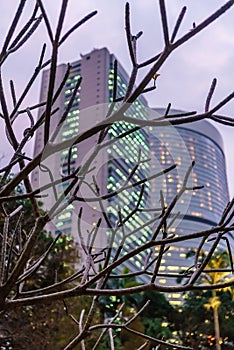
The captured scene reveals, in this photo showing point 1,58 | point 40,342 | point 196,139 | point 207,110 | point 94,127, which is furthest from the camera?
point 196,139

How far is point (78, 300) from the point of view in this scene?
878 cm

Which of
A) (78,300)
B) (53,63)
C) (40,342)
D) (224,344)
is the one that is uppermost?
(53,63)

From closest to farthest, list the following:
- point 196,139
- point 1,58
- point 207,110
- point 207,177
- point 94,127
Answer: point 94,127, point 207,110, point 1,58, point 196,139, point 207,177

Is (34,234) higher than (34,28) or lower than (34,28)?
lower

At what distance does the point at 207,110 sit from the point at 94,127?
21cm

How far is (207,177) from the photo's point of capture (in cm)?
5438

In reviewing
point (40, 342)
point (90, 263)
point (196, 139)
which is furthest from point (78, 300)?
point (196, 139)

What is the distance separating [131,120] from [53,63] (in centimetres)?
14

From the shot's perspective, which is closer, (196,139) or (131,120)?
(131,120)

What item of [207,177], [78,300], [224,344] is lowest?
[224,344]

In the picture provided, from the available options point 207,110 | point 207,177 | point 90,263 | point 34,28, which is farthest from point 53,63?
point 207,177

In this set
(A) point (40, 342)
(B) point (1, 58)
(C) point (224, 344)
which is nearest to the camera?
(B) point (1, 58)

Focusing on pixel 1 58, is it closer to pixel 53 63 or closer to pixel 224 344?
pixel 53 63

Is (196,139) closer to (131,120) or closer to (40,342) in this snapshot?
(40,342)
